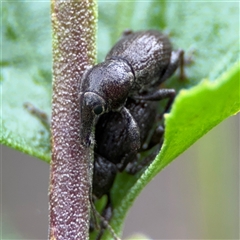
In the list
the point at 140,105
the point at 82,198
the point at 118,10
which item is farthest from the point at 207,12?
the point at 82,198

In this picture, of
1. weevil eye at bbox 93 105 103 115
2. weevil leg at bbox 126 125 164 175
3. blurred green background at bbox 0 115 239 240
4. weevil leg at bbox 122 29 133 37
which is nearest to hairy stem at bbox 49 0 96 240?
weevil eye at bbox 93 105 103 115

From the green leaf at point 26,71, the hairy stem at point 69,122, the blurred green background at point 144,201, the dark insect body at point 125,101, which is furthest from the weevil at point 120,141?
the blurred green background at point 144,201

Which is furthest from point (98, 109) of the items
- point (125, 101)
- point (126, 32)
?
point (126, 32)

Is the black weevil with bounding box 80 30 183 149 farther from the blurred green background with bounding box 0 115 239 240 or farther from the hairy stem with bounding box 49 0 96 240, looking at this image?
the blurred green background with bounding box 0 115 239 240

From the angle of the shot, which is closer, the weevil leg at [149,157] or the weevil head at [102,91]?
the weevil head at [102,91]

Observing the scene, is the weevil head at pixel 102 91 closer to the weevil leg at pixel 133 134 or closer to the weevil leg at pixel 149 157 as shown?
the weevil leg at pixel 133 134

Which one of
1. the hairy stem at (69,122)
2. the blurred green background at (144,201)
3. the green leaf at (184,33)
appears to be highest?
the blurred green background at (144,201)

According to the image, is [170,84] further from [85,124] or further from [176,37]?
[85,124]

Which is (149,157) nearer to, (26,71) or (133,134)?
(133,134)
